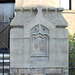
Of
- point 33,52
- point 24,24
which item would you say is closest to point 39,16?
point 24,24

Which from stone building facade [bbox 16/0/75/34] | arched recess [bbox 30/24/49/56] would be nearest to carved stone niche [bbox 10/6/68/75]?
arched recess [bbox 30/24/49/56]

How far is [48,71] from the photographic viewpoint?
179 inches

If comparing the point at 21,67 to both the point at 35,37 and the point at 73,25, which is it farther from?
the point at 73,25

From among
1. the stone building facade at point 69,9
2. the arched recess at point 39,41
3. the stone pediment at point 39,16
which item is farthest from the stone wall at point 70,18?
the arched recess at point 39,41

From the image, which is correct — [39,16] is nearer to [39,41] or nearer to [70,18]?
[39,41]

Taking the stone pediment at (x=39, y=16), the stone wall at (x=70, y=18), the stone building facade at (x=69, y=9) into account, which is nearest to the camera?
the stone pediment at (x=39, y=16)

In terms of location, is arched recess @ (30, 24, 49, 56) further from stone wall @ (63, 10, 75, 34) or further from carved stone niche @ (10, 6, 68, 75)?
stone wall @ (63, 10, 75, 34)

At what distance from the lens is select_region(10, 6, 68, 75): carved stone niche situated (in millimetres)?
4457

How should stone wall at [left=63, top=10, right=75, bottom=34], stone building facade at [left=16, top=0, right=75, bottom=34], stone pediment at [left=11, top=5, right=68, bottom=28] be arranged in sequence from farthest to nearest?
1. stone wall at [left=63, top=10, right=75, bottom=34]
2. stone building facade at [left=16, top=0, right=75, bottom=34]
3. stone pediment at [left=11, top=5, right=68, bottom=28]

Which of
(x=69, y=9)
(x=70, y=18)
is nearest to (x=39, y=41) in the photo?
(x=70, y=18)

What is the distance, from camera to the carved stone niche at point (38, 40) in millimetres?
4457

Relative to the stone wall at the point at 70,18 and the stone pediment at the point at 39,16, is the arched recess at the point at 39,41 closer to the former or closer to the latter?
the stone pediment at the point at 39,16

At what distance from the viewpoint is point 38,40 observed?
4535 mm

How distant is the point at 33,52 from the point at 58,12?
1.63 m
